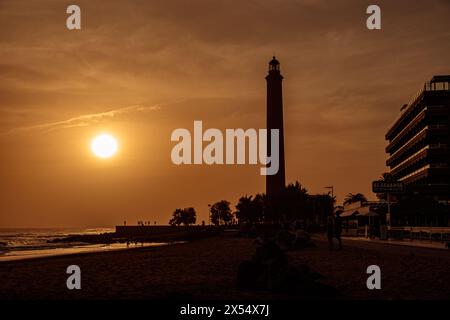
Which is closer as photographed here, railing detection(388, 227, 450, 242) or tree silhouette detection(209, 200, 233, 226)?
railing detection(388, 227, 450, 242)

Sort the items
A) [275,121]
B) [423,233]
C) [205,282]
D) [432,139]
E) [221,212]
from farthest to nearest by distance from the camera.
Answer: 1. [221,212]
2. [275,121]
3. [432,139]
4. [423,233]
5. [205,282]

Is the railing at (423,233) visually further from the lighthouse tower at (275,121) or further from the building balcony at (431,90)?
the lighthouse tower at (275,121)

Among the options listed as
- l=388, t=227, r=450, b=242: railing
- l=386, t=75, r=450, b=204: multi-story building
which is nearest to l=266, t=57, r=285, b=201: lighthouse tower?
l=386, t=75, r=450, b=204: multi-story building

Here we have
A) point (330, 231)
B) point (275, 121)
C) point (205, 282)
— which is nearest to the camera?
point (205, 282)

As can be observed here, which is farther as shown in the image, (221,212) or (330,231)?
(221,212)

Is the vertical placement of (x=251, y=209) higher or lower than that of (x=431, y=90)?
lower

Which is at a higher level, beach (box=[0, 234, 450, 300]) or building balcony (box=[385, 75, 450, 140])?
building balcony (box=[385, 75, 450, 140])

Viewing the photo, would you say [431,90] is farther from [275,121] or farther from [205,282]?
[205,282]

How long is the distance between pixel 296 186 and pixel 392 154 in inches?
822

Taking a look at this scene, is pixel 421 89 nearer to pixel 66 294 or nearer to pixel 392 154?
pixel 392 154

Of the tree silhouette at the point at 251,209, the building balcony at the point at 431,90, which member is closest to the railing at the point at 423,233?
the building balcony at the point at 431,90

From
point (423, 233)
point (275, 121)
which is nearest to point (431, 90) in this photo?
point (275, 121)

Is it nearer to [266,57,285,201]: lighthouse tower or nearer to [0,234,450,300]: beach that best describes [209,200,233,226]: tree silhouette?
[266,57,285,201]: lighthouse tower

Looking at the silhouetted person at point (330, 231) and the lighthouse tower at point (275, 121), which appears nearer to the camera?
the silhouetted person at point (330, 231)
